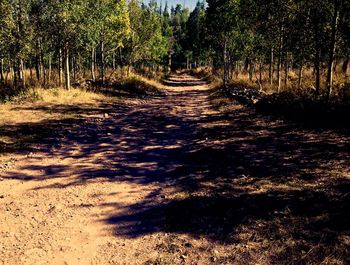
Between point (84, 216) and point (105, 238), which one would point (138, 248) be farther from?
point (84, 216)

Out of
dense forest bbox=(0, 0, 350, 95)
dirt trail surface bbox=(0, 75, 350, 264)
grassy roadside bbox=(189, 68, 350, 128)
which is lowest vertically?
dirt trail surface bbox=(0, 75, 350, 264)

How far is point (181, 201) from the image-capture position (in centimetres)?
852

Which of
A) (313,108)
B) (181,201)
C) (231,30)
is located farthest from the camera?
(231,30)

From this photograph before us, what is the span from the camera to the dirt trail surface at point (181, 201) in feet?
20.8

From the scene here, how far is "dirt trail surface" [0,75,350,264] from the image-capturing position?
20.8 feet

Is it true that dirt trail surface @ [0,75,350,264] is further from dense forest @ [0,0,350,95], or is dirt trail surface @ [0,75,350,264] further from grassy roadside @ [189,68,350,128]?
dense forest @ [0,0,350,95]

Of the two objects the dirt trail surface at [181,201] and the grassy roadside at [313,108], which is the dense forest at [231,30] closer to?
the grassy roadside at [313,108]

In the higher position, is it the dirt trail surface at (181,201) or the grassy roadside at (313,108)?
the grassy roadside at (313,108)

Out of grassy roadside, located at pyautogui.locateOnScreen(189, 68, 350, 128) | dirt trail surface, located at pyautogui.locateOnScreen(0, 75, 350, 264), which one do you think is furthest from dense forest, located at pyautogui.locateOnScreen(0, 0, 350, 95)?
dirt trail surface, located at pyautogui.locateOnScreen(0, 75, 350, 264)

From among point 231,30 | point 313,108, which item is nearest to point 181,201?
point 313,108

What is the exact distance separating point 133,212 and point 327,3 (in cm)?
1628

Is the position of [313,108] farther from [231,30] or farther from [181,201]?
[231,30]

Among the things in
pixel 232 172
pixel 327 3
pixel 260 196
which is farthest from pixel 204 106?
pixel 260 196

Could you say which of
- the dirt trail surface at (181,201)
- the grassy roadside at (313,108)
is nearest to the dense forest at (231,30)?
the grassy roadside at (313,108)
